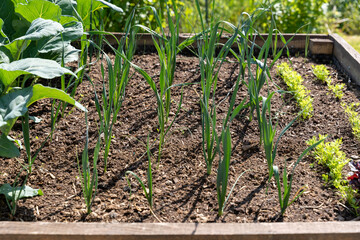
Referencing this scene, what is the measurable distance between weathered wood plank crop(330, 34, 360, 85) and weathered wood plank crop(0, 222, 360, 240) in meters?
1.73

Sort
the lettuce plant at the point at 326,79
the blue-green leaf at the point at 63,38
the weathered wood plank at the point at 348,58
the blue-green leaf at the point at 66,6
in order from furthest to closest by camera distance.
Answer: the weathered wood plank at the point at 348,58, the lettuce plant at the point at 326,79, the blue-green leaf at the point at 66,6, the blue-green leaf at the point at 63,38

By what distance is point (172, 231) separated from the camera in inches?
68.1

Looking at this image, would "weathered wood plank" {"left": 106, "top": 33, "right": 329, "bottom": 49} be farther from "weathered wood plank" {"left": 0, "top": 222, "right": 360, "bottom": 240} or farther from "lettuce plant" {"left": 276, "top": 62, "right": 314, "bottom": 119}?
"weathered wood plank" {"left": 0, "top": 222, "right": 360, "bottom": 240}

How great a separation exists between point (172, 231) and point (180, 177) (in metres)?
0.53

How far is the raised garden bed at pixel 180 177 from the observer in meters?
1.76

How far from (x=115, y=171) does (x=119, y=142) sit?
0.86ft

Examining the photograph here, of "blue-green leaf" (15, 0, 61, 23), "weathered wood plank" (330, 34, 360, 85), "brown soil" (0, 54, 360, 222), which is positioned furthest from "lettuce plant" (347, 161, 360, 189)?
"blue-green leaf" (15, 0, 61, 23)

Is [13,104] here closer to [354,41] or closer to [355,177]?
[355,177]

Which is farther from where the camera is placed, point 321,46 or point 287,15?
point 287,15

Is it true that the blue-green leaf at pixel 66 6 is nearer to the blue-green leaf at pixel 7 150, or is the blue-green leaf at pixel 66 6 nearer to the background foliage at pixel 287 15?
the background foliage at pixel 287 15

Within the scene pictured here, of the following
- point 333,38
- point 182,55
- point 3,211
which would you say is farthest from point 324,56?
point 3,211

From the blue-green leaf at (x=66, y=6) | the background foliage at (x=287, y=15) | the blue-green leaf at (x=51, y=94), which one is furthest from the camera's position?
the background foliage at (x=287, y=15)

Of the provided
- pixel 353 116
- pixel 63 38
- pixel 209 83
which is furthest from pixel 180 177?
pixel 353 116

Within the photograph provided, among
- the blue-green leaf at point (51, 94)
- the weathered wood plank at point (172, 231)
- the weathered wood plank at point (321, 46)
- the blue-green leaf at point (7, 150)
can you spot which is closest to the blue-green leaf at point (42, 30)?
the blue-green leaf at point (51, 94)
